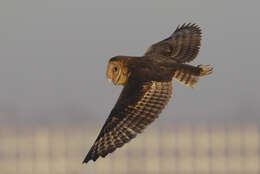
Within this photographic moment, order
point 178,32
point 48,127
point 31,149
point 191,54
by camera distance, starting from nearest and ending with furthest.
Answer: point 191,54, point 178,32, point 31,149, point 48,127

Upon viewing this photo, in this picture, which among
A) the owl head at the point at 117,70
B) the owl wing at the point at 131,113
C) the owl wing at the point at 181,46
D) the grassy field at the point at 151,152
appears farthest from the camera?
the grassy field at the point at 151,152

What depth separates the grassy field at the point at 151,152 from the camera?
140500mm

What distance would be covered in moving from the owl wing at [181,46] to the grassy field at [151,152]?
11608cm

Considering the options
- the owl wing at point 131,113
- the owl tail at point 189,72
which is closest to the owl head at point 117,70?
the owl wing at point 131,113

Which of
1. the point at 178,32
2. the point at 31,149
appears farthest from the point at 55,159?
the point at 178,32

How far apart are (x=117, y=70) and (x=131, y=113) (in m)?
0.77

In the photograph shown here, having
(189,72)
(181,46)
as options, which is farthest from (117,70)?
(181,46)

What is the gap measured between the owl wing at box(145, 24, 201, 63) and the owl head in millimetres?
1098

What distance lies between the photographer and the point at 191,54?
16625 mm

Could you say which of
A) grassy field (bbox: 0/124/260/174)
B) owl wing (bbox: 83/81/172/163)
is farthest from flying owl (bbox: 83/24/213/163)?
grassy field (bbox: 0/124/260/174)

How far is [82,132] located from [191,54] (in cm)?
12828

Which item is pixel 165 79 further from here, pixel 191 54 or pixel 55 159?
pixel 55 159

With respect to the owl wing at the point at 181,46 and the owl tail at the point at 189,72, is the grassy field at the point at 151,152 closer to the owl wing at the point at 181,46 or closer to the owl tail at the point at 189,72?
the owl wing at the point at 181,46

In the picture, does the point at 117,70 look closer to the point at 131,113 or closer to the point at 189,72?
the point at 131,113
